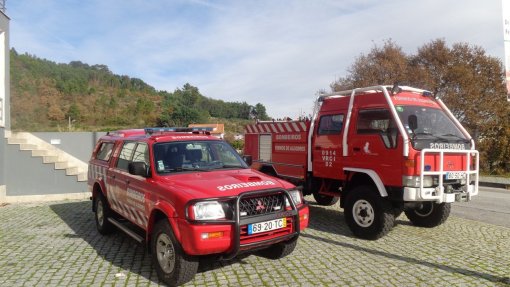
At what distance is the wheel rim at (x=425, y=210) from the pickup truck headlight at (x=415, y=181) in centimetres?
149

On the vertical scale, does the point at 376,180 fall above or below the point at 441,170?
below

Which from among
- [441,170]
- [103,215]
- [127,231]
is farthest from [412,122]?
[103,215]

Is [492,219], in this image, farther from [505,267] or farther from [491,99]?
[491,99]

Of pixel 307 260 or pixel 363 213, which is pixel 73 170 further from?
pixel 307 260

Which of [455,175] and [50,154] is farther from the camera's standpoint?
[50,154]

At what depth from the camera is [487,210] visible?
1009cm

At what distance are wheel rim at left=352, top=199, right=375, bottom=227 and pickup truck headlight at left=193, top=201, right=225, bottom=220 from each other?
3234mm

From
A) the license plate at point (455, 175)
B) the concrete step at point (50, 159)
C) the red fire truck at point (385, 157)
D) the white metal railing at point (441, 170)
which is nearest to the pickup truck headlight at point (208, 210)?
the red fire truck at point (385, 157)

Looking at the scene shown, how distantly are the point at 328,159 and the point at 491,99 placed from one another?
832 inches

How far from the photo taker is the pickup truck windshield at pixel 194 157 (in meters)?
5.26

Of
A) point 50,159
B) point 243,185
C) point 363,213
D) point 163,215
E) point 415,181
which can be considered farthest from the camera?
point 50,159

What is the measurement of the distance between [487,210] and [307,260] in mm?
7034

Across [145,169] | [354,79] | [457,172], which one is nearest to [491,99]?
[354,79]

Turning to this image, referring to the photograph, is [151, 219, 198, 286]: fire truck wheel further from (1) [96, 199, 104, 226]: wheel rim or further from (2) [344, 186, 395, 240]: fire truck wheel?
(2) [344, 186, 395, 240]: fire truck wheel
